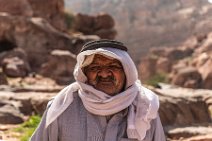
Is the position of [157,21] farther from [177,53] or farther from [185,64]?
[185,64]

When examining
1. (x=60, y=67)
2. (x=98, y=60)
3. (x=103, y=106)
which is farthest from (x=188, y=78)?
(x=103, y=106)

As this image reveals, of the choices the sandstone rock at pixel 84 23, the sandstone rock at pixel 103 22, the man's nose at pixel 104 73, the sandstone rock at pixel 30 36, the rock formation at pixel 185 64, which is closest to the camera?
the man's nose at pixel 104 73

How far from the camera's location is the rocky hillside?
6519 centimetres

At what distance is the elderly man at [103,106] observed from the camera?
7.79ft

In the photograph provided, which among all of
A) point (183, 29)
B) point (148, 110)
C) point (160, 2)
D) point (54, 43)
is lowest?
point (148, 110)

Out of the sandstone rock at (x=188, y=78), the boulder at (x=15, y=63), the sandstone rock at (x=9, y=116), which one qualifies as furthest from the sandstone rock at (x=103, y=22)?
the sandstone rock at (x=9, y=116)

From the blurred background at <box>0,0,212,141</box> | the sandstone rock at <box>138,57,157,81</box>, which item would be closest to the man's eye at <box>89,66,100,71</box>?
the blurred background at <box>0,0,212,141</box>

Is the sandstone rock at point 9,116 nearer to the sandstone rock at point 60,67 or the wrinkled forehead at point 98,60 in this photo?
the wrinkled forehead at point 98,60

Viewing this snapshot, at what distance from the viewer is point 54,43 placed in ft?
74.7

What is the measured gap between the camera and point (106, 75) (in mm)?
2469

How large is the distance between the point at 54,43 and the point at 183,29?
152 feet

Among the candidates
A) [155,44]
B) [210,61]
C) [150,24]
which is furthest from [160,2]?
[210,61]

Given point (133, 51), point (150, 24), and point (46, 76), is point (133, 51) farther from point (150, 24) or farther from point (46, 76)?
point (46, 76)

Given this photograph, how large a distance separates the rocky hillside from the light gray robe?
185ft
